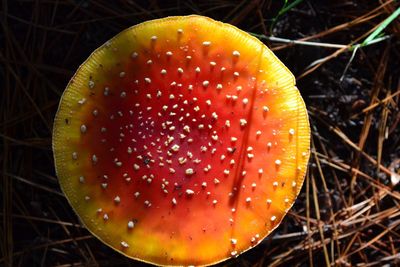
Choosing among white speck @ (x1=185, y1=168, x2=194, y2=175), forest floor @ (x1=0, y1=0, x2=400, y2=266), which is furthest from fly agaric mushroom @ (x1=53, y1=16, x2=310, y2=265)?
forest floor @ (x1=0, y1=0, x2=400, y2=266)

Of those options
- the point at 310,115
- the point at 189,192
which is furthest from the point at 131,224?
the point at 310,115

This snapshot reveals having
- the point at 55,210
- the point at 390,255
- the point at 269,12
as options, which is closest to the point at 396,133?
the point at 390,255

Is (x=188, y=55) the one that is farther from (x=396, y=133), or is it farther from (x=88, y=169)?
(x=396, y=133)

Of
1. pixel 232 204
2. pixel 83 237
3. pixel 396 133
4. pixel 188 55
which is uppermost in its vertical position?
pixel 188 55

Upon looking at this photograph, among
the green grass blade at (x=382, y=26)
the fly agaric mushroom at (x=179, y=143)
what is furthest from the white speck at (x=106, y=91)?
the green grass blade at (x=382, y=26)

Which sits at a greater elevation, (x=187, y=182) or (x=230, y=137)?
(x=230, y=137)

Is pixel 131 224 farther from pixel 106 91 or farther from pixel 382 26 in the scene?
pixel 382 26

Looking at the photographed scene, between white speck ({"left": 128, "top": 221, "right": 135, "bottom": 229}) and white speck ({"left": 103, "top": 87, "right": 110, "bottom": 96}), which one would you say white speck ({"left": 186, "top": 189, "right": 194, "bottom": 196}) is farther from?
white speck ({"left": 103, "top": 87, "right": 110, "bottom": 96})

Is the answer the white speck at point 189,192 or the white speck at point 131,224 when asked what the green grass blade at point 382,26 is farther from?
the white speck at point 131,224
